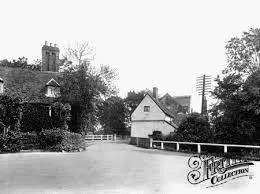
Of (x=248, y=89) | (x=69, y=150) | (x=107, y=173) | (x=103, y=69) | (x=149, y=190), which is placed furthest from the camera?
(x=103, y=69)

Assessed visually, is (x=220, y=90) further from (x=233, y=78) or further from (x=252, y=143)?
(x=252, y=143)

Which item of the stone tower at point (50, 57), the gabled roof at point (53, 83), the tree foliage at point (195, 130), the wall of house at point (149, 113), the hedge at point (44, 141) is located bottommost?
the hedge at point (44, 141)

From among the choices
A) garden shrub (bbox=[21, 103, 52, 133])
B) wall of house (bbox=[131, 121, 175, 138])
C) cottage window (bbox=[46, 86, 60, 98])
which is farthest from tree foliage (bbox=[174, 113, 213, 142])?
wall of house (bbox=[131, 121, 175, 138])

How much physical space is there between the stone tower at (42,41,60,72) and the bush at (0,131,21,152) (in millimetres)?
13406

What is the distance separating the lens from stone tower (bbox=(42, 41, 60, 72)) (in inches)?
1320

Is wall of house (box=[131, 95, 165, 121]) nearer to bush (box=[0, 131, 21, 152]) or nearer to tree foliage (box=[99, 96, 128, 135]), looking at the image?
tree foliage (box=[99, 96, 128, 135])

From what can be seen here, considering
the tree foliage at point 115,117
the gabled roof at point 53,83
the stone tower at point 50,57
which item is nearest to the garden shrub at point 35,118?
the gabled roof at point 53,83

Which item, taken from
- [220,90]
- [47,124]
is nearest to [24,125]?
[47,124]

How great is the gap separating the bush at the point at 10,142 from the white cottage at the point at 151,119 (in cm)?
2429

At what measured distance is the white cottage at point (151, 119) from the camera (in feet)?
141

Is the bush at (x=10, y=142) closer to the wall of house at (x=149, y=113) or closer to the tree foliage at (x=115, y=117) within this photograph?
the wall of house at (x=149, y=113)

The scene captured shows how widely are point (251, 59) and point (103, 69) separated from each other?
14768mm

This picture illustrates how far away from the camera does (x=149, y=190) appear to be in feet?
27.7

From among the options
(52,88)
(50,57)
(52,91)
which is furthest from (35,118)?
(50,57)
